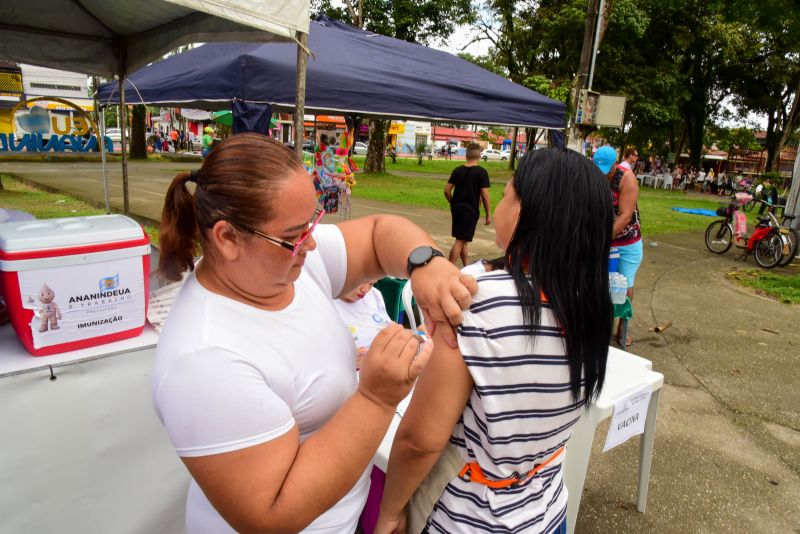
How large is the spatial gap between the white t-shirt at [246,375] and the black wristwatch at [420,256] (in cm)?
22

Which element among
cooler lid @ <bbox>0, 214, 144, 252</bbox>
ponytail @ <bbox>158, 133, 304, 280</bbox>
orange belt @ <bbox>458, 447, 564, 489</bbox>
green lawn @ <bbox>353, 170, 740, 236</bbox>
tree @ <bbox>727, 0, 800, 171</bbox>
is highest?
tree @ <bbox>727, 0, 800, 171</bbox>

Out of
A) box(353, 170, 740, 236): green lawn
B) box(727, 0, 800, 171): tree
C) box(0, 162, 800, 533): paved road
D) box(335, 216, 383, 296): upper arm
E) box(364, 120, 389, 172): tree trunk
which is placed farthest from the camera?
box(727, 0, 800, 171): tree

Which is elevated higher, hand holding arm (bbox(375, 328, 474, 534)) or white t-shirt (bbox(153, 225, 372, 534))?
white t-shirt (bbox(153, 225, 372, 534))

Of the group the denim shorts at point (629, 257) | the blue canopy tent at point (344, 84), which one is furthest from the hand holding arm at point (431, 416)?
the denim shorts at point (629, 257)

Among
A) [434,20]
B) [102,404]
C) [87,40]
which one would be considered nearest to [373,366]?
Result: [102,404]

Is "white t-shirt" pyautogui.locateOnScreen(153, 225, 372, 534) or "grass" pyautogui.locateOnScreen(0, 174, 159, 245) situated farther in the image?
"grass" pyautogui.locateOnScreen(0, 174, 159, 245)

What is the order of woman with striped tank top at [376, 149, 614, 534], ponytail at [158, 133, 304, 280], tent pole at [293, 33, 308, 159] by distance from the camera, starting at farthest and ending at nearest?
tent pole at [293, 33, 308, 159]
woman with striped tank top at [376, 149, 614, 534]
ponytail at [158, 133, 304, 280]

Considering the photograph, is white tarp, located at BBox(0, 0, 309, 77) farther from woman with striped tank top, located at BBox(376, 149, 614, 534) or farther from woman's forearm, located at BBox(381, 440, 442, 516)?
woman's forearm, located at BBox(381, 440, 442, 516)

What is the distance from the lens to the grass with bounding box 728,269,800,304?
21.7 feet

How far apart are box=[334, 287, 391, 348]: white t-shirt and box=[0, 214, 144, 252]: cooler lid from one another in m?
0.96

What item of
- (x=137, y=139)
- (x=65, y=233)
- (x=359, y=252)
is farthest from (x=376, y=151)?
(x=359, y=252)

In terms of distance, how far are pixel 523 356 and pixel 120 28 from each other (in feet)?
13.9

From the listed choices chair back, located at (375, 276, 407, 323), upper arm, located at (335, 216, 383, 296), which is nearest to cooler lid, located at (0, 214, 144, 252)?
upper arm, located at (335, 216, 383, 296)

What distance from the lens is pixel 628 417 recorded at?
6.80 ft
